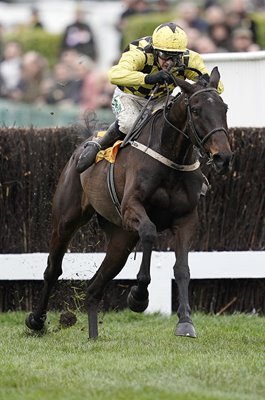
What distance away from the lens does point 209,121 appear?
24.7 feet

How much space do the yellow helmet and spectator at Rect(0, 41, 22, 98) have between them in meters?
7.90

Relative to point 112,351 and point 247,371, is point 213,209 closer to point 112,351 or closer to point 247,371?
point 112,351

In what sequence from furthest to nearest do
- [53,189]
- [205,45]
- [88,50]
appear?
[88,50] < [205,45] < [53,189]

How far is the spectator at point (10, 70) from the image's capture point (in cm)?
1583

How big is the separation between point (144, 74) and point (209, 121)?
0.82 metres

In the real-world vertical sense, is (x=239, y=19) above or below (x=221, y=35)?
above

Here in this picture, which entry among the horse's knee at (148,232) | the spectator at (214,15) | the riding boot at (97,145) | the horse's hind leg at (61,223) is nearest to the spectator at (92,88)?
the spectator at (214,15)

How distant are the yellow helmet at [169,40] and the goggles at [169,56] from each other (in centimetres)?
5

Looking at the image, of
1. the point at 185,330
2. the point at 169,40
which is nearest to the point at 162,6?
the point at 169,40

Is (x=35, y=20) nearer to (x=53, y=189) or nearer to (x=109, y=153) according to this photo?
(x=53, y=189)

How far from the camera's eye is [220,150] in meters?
7.38

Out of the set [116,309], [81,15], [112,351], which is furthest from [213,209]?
[81,15]

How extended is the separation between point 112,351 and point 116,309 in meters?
3.00

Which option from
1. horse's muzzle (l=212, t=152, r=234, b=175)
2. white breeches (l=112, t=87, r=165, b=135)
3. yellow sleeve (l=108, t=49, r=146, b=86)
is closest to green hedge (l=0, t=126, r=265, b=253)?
white breeches (l=112, t=87, r=165, b=135)
